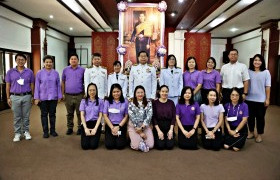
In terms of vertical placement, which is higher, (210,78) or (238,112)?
(210,78)

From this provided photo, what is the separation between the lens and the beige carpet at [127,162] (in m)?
2.57

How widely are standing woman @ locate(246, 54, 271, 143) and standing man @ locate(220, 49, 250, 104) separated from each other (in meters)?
0.11

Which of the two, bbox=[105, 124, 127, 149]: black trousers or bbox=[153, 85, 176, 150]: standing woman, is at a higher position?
bbox=[153, 85, 176, 150]: standing woman

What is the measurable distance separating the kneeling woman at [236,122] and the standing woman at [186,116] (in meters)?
0.46

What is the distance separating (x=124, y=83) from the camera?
4.37 m

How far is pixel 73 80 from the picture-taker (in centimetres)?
415

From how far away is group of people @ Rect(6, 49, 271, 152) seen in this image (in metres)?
3.42

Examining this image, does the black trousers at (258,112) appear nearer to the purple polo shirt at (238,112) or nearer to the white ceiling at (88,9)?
the purple polo shirt at (238,112)

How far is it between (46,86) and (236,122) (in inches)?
115

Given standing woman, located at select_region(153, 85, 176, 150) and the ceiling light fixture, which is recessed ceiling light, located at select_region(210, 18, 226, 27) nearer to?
the ceiling light fixture

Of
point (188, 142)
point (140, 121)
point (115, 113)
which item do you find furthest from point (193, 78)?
point (115, 113)

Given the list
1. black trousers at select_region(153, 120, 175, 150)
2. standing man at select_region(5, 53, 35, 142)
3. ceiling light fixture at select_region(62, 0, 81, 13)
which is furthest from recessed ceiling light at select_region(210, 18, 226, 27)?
standing man at select_region(5, 53, 35, 142)

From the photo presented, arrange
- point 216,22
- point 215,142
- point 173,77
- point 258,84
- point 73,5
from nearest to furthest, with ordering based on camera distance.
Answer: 1. point 215,142
2. point 258,84
3. point 173,77
4. point 73,5
5. point 216,22

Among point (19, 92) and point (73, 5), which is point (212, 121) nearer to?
point (19, 92)
